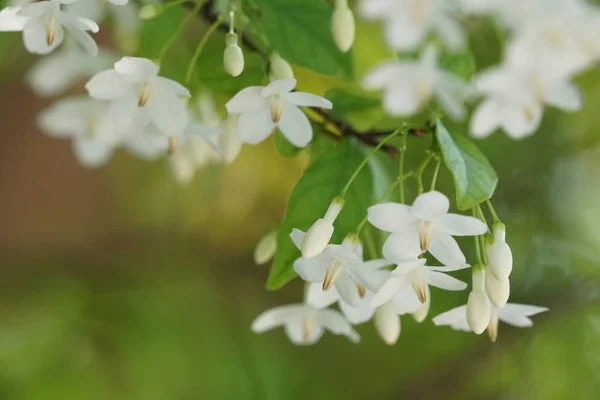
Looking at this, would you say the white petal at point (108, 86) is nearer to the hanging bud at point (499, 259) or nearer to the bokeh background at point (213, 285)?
the hanging bud at point (499, 259)

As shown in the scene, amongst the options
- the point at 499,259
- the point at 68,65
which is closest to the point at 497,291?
the point at 499,259

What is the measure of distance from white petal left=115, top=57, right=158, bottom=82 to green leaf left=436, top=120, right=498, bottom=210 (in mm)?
214

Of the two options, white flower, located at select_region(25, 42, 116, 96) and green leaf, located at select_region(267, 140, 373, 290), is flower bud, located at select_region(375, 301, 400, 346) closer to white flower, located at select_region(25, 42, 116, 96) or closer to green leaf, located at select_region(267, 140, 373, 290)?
green leaf, located at select_region(267, 140, 373, 290)

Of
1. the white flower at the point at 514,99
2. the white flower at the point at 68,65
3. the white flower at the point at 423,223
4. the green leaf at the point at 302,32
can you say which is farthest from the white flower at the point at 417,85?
the white flower at the point at 68,65

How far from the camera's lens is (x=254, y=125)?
0.53 meters

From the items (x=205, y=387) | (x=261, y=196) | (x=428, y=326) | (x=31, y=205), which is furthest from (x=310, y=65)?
(x=31, y=205)

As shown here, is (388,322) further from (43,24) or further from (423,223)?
(43,24)

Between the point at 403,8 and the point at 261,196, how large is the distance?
78 centimetres

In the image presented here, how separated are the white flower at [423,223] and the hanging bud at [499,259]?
0.03 meters

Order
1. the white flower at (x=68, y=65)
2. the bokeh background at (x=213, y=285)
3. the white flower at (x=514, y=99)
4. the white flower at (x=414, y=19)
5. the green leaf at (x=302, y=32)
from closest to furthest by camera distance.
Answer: the green leaf at (x=302, y=32)
the white flower at (x=514, y=99)
the white flower at (x=414, y=19)
the white flower at (x=68, y=65)
the bokeh background at (x=213, y=285)

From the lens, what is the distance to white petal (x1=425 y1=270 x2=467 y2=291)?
49 centimetres

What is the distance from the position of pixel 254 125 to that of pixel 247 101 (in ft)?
0.10

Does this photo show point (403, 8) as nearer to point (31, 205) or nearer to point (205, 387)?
point (205, 387)

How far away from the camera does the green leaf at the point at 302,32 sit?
1.82 feet
